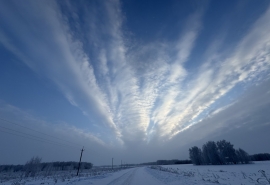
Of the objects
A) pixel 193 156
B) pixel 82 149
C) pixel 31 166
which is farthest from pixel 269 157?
pixel 31 166

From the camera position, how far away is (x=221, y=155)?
8525cm

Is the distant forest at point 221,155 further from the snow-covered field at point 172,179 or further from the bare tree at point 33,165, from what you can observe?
the bare tree at point 33,165

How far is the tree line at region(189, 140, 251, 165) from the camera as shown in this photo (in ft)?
263

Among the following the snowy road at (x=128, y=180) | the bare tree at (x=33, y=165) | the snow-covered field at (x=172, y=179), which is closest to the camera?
the snow-covered field at (x=172, y=179)

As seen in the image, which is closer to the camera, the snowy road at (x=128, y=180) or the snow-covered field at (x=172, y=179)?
the snow-covered field at (x=172, y=179)

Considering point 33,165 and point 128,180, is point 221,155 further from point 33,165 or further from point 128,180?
point 33,165

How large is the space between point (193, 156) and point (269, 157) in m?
66.6

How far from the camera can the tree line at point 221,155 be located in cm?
8019

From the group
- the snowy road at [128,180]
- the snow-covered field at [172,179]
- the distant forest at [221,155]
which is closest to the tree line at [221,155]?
the distant forest at [221,155]

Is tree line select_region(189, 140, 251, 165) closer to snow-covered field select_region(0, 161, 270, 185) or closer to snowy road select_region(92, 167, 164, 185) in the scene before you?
snow-covered field select_region(0, 161, 270, 185)

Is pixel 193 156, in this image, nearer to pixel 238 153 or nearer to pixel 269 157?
pixel 238 153

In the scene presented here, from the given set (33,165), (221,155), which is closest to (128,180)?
(33,165)

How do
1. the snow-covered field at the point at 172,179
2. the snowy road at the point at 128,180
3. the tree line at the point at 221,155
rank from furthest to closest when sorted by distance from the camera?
the tree line at the point at 221,155 < the snowy road at the point at 128,180 < the snow-covered field at the point at 172,179

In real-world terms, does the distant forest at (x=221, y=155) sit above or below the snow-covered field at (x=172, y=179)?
above
